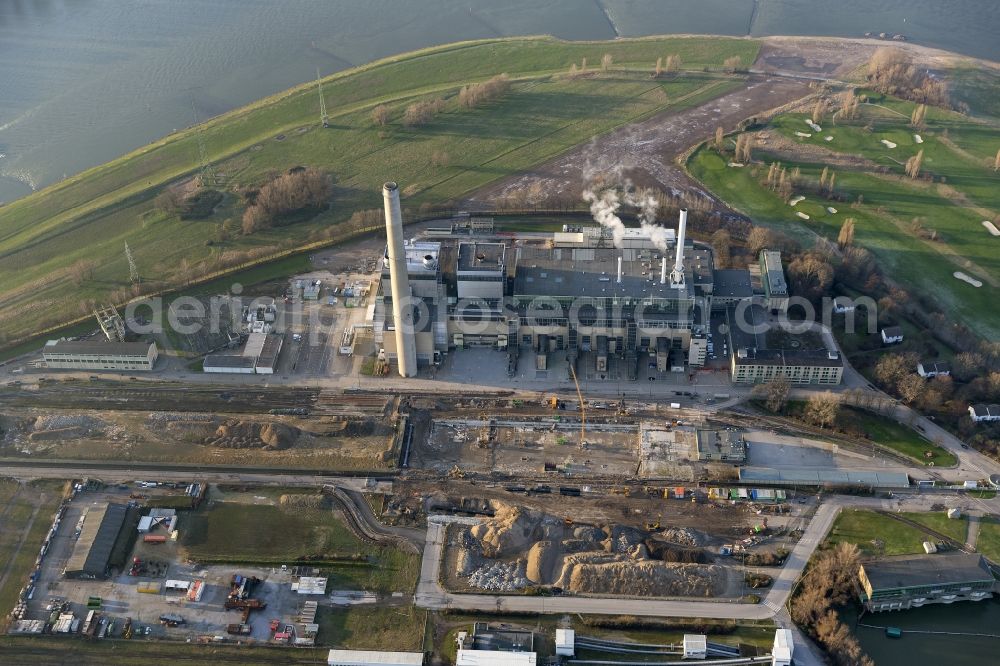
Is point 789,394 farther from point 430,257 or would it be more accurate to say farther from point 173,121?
point 173,121

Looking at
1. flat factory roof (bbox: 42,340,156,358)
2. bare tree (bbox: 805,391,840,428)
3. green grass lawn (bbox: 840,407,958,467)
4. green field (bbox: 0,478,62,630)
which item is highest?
flat factory roof (bbox: 42,340,156,358)

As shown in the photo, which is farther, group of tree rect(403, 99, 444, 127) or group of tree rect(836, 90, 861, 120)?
group of tree rect(403, 99, 444, 127)

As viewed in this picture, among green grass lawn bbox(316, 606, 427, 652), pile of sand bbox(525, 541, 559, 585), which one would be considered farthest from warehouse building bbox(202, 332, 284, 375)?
pile of sand bbox(525, 541, 559, 585)

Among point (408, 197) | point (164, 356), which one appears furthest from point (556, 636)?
point (408, 197)

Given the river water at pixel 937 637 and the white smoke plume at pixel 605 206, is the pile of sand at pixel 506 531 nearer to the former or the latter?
the river water at pixel 937 637

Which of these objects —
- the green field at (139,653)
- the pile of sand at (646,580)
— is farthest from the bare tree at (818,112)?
the green field at (139,653)

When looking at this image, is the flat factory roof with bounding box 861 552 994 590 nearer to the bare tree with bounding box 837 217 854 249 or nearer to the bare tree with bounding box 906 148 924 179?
the bare tree with bounding box 837 217 854 249
